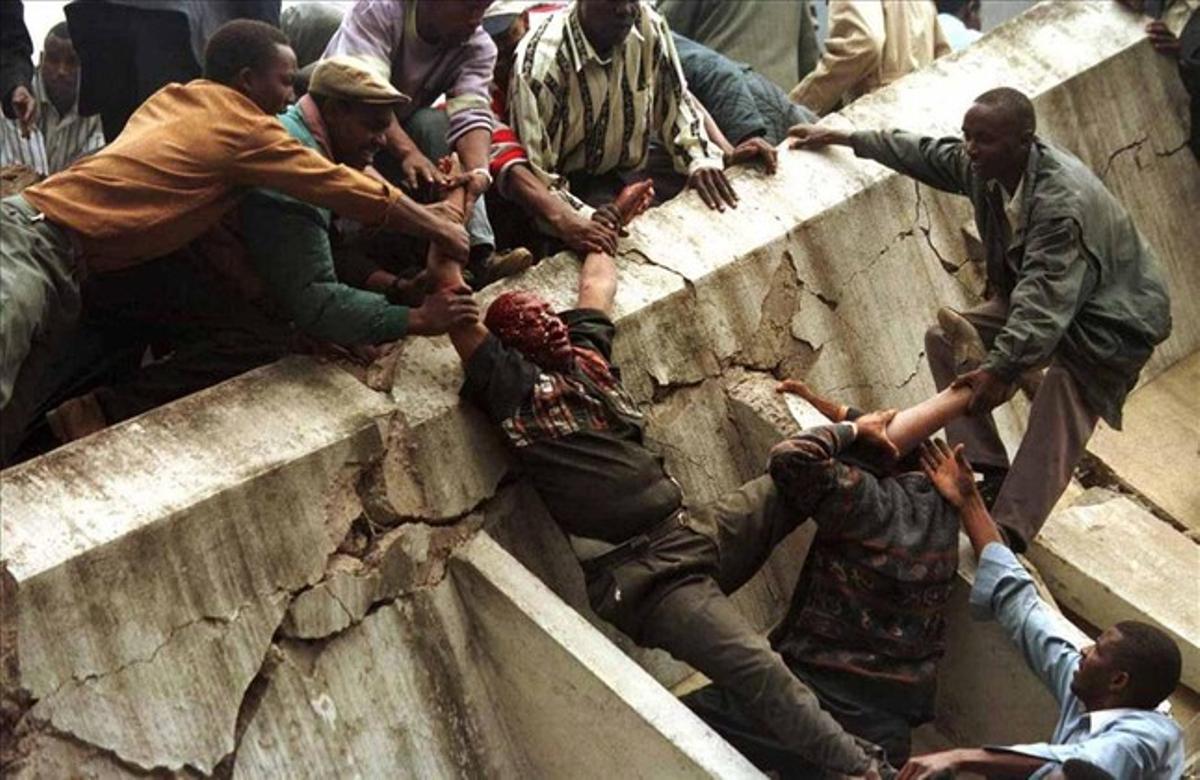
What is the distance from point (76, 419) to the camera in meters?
6.30

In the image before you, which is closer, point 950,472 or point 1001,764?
point 1001,764

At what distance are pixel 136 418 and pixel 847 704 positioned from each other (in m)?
2.14

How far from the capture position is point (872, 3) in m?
9.30

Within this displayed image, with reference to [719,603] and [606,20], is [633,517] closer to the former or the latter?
[719,603]

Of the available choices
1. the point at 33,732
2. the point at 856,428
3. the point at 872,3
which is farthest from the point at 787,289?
the point at 33,732

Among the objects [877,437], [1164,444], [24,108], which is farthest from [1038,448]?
[24,108]

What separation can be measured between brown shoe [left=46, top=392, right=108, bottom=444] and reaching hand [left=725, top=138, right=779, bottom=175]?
8.35 ft

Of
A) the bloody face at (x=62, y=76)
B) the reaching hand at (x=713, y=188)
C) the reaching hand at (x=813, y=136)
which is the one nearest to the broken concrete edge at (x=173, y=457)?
the reaching hand at (x=713, y=188)

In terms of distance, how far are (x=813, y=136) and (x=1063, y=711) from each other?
2.61m

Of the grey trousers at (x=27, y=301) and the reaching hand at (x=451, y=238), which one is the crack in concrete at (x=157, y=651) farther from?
the reaching hand at (x=451, y=238)

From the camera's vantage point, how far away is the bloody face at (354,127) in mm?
6309

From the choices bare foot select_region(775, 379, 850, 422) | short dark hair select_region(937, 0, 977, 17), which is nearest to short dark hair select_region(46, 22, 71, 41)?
bare foot select_region(775, 379, 850, 422)

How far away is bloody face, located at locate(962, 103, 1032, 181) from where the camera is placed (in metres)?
6.89

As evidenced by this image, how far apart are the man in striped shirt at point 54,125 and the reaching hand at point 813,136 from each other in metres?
2.65
